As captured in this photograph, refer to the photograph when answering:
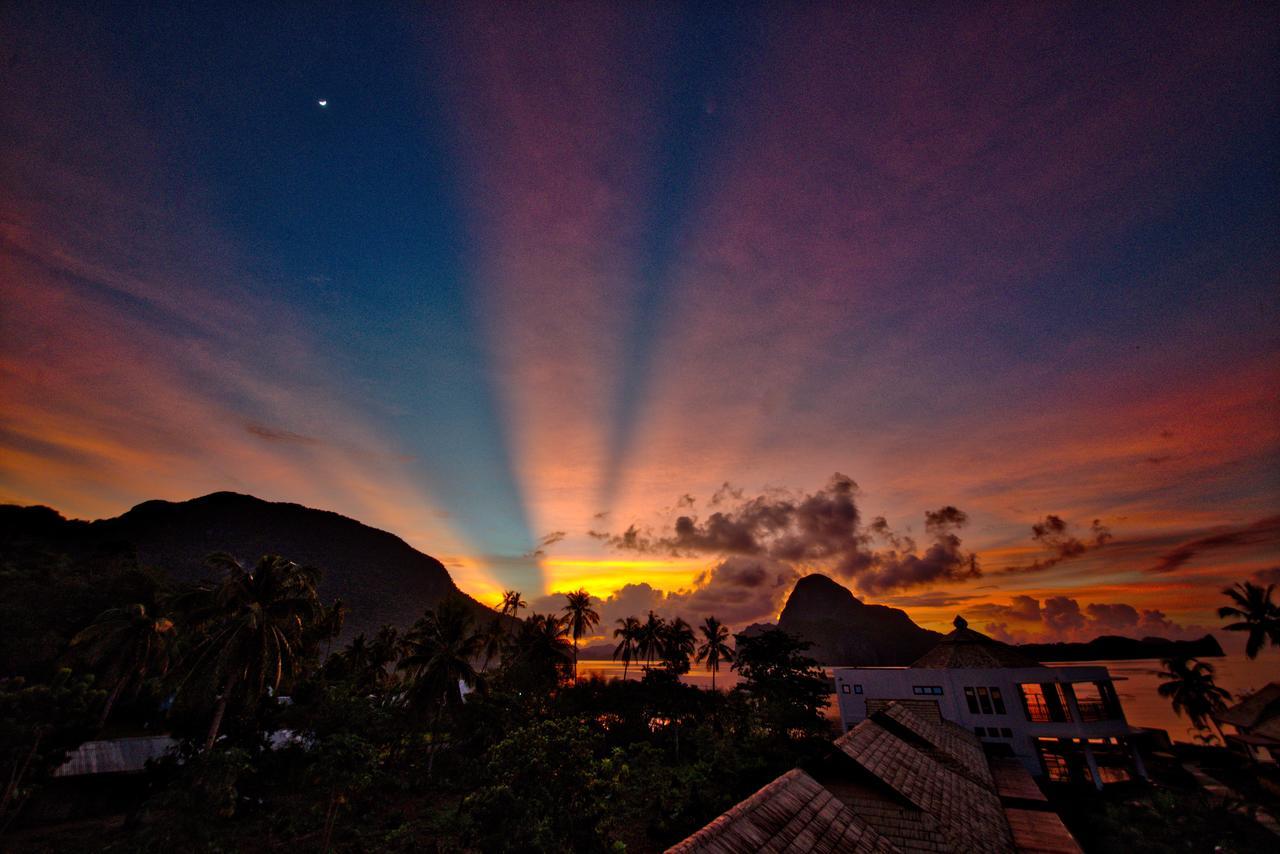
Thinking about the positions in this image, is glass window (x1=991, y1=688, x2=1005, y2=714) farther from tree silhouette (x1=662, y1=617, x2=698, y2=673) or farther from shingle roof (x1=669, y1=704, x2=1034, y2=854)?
tree silhouette (x1=662, y1=617, x2=698, y2=673)

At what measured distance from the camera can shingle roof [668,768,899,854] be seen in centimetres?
862

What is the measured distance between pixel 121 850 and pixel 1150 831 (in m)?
41.7

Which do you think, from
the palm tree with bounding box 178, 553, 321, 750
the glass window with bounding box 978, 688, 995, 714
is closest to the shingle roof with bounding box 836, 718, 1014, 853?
the glass window with bounding box 978, 688, 995, 714

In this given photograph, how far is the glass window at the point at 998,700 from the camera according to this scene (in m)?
39.6

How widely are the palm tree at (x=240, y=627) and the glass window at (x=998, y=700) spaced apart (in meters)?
52.4

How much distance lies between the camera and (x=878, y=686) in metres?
46.6

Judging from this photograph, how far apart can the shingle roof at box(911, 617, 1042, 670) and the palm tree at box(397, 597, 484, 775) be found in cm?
4377

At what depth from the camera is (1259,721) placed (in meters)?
39.5

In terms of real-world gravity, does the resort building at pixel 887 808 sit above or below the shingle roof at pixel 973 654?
below

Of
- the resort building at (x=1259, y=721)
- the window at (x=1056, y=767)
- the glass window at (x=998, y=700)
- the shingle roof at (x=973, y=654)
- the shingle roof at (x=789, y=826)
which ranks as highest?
the shingle roof at (x=973, y=654)

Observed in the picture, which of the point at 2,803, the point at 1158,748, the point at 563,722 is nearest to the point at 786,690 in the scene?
the point at 563,722

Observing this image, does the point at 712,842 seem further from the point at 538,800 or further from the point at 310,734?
the point at 310,734

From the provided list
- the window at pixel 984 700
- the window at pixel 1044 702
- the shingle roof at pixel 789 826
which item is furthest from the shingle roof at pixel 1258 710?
the shingle roof at pixel 789 826

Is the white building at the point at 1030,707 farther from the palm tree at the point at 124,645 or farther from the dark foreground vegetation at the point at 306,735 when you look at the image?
the palm tree at the point at 124,645
